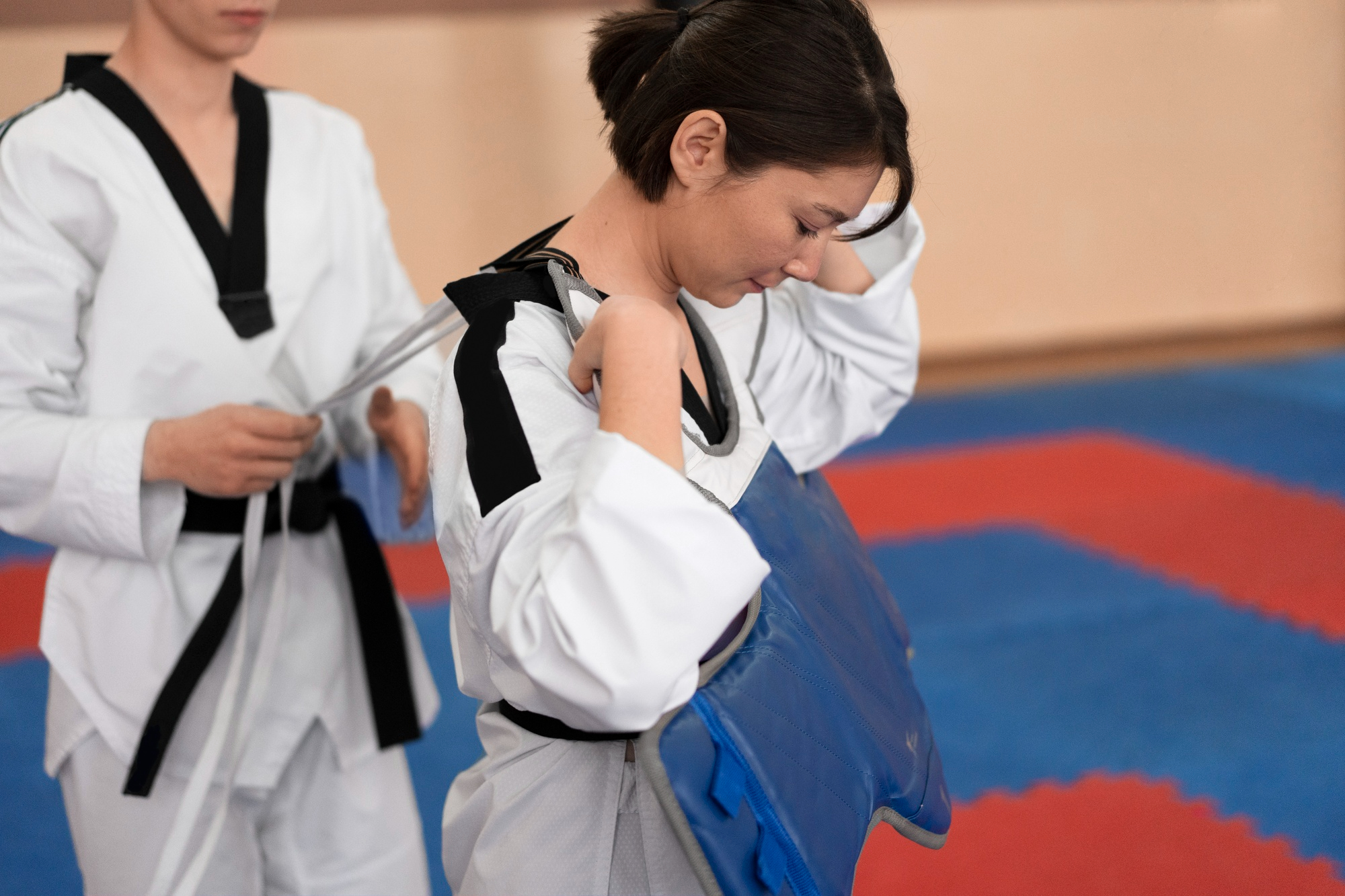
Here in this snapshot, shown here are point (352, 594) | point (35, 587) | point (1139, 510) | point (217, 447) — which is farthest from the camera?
point (1139, 510)

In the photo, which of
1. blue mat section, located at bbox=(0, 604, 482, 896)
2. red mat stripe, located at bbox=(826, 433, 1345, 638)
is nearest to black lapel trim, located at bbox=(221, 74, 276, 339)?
blue mat section, located at bbox=(0, 604, 482, 896)

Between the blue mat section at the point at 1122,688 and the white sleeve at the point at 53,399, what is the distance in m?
1.85

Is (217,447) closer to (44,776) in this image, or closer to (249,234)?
(249,234)

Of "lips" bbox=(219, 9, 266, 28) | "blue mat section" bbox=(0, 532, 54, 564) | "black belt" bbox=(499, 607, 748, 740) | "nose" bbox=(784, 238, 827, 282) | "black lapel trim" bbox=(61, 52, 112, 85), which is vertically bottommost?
"blue mat section" bbox=(0, 532, 54, 564)

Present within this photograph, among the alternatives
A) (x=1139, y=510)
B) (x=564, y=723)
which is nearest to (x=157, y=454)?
(x=564, y=723)

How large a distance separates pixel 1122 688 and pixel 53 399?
2.52 metres

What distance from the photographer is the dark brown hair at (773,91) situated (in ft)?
3.83

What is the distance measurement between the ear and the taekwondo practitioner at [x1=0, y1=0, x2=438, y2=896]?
0.69 meters

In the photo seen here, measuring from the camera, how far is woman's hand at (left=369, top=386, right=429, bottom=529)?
5.65ft

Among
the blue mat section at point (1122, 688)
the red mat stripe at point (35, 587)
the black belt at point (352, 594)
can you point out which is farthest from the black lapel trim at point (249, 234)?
the red mat stripe at point (35, 587)

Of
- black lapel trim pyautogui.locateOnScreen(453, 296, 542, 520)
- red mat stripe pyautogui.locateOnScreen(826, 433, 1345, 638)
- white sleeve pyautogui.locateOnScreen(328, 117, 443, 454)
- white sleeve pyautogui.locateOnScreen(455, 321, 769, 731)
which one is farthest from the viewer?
red mat stripe pyautogui.locateOnScreen(826, 433, 1345, 638)

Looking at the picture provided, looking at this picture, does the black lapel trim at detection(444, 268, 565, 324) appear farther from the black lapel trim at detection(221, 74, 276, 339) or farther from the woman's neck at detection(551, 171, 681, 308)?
the black lapel trim at detection(221, 74, 276, 339)

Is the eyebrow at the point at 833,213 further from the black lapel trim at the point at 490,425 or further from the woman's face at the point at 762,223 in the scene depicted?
the black lapel trim at the point at 490,425

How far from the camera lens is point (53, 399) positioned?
1588mm
